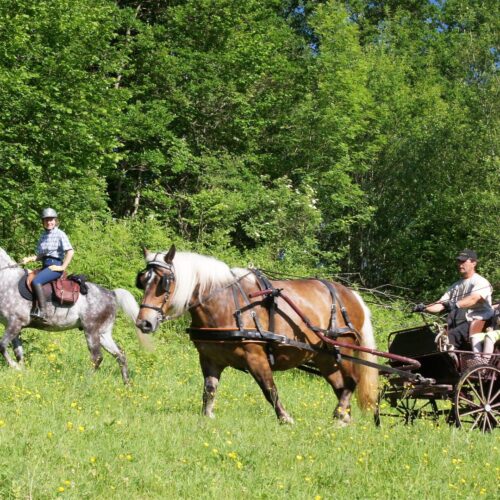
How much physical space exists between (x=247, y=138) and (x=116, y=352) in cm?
1939

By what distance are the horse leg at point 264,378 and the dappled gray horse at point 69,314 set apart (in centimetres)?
364

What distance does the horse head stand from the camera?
9062mm

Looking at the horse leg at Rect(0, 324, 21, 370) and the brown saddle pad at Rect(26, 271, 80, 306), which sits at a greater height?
the brown saddle pad at Rect(26, 271, 80, 306)

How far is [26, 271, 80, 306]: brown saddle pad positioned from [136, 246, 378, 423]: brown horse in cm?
378

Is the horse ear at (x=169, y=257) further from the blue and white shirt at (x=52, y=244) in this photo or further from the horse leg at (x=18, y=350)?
the horse leg at (x=18, y=350)

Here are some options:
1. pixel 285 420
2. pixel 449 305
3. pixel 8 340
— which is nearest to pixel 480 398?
pixel 449 305

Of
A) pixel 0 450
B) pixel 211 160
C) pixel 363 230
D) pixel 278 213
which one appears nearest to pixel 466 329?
pixel 0 450

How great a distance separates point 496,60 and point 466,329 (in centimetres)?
2655

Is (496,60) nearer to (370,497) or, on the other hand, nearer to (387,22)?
(387,22)

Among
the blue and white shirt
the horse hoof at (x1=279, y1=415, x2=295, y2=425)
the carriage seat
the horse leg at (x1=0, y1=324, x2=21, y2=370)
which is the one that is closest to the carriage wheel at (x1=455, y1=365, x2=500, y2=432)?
the carriage seat

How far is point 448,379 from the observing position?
976 cm

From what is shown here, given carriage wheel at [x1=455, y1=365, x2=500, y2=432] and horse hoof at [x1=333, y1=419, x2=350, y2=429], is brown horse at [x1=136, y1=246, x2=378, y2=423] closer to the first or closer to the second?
horse hoof at [x1=333, y1=419, x2=350, y2=429]

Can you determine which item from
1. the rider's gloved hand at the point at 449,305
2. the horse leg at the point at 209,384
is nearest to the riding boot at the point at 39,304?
the horse leg at the point at 209,384

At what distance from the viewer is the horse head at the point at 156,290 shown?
29.7 ft
